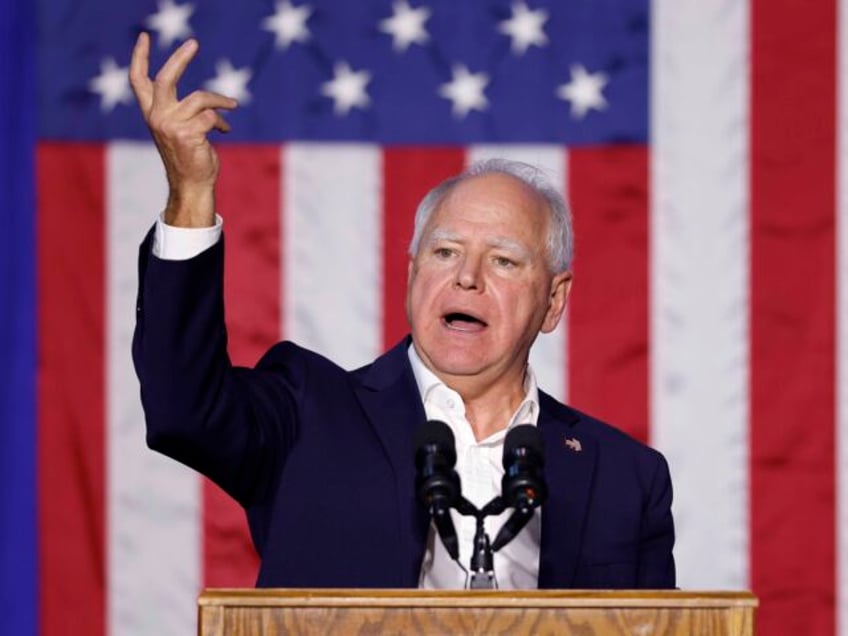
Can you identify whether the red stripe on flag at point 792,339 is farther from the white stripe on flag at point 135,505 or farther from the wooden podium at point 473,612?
the wooden podium at point 473,612

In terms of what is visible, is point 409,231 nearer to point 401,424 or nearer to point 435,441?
point 401,424

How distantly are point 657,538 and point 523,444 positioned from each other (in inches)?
28.6

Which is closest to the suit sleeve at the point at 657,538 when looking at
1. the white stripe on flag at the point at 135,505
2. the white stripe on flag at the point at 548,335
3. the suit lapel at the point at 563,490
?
the suit lapel at the point at 563,490

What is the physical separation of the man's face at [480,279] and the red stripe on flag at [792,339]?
4.63ft

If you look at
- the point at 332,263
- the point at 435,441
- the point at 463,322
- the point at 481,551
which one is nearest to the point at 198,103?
the point at 435,441

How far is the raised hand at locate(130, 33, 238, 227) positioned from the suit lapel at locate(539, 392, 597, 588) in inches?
28.7

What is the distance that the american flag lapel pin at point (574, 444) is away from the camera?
235 cm

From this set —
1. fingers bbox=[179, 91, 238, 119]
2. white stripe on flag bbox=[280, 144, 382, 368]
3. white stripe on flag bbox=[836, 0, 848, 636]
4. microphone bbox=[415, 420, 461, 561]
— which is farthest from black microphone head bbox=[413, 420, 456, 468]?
white stripe on flag bbox=[836, 0, 848, 636]

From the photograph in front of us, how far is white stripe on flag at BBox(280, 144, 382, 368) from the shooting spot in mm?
3617

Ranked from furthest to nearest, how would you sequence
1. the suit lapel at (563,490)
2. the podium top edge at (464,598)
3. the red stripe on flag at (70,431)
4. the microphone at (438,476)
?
the red stripe on flag at (70,431)
the suit lapel at (563,490)
the microphone at (438,476)
the podium top edge at (464,598)

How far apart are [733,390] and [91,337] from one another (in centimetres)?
148

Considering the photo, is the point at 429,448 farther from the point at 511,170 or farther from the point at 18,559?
the point at 18,559

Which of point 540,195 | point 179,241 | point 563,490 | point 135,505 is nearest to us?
point 179,241

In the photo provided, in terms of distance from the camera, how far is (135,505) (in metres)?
3.57
